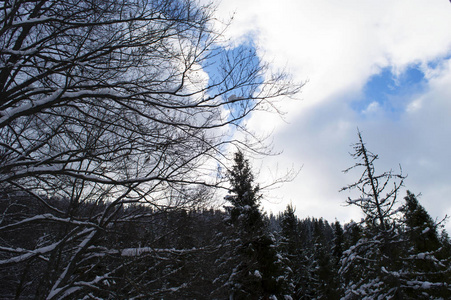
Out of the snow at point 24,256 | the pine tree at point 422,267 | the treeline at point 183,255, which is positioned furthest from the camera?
the pine tree at point 422,267

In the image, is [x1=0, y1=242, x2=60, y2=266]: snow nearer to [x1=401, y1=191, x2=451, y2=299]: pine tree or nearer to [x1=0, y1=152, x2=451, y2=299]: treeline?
[x1=0, y1=152, x2=451, y2=299]: treeline

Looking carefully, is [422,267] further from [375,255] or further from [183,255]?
[183,255]

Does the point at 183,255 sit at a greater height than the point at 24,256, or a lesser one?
greater

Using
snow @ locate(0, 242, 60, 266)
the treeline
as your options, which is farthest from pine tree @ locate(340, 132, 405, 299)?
snow @ locate(0, 242, 60, 266)

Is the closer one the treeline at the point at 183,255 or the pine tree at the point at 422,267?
the treeline at the point at 183,255

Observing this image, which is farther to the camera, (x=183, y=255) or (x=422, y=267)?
(x=422, y=267)

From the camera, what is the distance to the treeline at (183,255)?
502cm

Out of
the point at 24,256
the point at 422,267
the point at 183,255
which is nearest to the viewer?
the point at 24,256

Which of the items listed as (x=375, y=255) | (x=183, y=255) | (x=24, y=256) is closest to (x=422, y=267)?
(x=375, y=255)

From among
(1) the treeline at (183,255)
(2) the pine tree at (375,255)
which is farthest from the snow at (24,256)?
(2) the pine tree at (375,255)

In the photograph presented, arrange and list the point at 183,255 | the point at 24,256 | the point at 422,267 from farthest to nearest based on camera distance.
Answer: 1. the point at 422,267
2. the point at 183,255
3. the point at 24,256

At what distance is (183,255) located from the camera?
5.57 metres

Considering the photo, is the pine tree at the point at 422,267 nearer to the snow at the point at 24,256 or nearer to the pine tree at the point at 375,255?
the pine tree at the point at 375,255

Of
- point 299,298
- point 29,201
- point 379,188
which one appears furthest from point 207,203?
point 299,298
